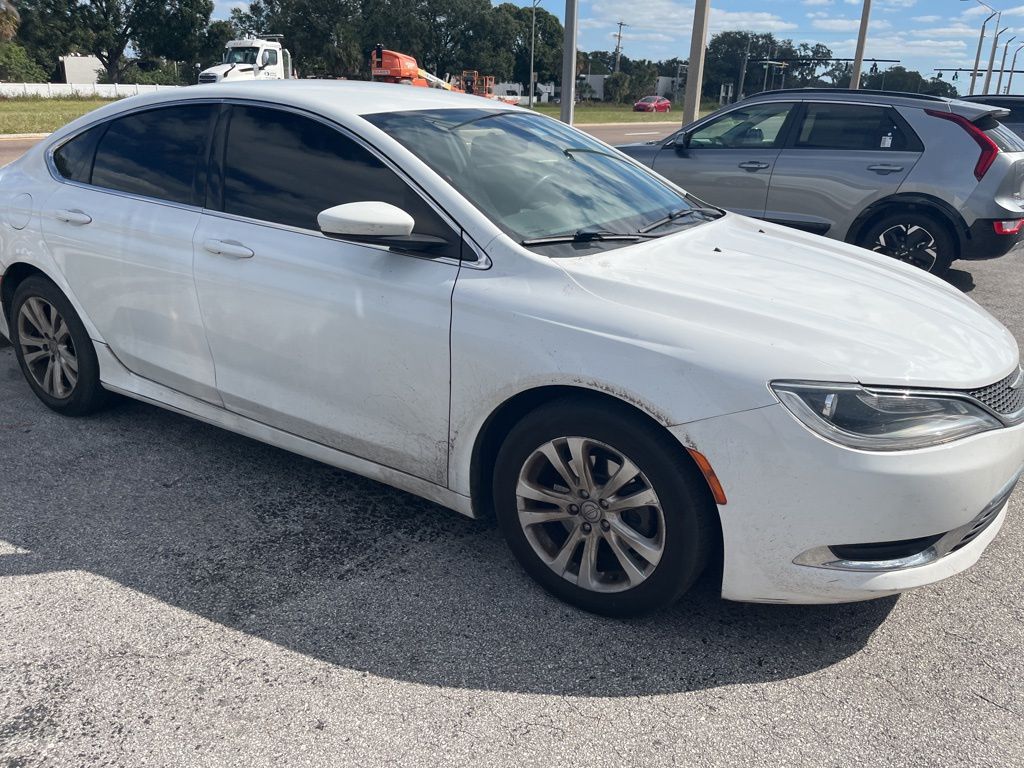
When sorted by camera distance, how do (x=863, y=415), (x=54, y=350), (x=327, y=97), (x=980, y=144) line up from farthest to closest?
(x=980, y=144), (x=54, y=350), (x=327, y=97), (x=863, y=415)

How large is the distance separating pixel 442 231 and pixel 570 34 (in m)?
8.69

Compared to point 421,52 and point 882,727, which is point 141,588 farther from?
point 421,52

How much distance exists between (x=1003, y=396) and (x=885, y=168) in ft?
17.4

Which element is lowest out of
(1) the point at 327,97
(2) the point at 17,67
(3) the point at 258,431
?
(3) the point at 258,431

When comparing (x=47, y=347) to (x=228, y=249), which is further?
(x=47, y=347)

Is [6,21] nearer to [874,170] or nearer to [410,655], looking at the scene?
[874,170]

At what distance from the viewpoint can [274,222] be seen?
330 cm

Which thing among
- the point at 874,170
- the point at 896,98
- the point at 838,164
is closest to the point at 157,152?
the point at 838,164

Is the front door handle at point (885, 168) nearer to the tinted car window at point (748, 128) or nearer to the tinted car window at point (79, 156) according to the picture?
the tinted car window at point (748, 128)

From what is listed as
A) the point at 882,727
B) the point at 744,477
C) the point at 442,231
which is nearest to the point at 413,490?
the point at 442,231

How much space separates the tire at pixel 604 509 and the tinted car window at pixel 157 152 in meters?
1.91

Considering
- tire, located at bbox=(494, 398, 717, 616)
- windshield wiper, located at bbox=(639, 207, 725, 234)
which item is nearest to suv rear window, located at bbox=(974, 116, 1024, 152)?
windshield wiper, located at bbox=(639, 207, 725, 234)

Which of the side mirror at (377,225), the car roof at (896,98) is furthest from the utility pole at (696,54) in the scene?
the side mirror at (377,225)

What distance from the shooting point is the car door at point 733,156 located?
25.5 feet
